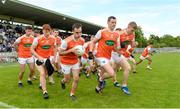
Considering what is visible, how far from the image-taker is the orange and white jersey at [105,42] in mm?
9117

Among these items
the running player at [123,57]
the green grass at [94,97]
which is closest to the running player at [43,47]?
the green grass at [94,97]

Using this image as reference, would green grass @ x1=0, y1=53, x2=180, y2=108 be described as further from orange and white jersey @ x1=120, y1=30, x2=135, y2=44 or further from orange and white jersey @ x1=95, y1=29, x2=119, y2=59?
orange and white jersey @ x1=120, y1=30, x2=135, y2=44

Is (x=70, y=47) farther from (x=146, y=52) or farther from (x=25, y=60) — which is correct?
(x=146, y=52)

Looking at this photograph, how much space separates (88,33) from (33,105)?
63681mm

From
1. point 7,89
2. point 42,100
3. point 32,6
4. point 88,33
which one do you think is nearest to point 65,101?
point 42,100

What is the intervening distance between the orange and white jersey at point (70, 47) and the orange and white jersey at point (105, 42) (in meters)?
0.62

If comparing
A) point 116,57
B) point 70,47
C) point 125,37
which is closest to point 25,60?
point 70,47

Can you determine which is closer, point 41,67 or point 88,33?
point 41,67

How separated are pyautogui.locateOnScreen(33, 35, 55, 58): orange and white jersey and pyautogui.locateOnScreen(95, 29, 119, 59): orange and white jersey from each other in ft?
5.01

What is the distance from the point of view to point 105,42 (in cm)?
919

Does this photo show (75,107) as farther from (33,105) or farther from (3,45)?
(3,45)

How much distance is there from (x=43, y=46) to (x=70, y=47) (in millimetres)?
1210

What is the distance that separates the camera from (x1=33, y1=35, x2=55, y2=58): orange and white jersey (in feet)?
31.0

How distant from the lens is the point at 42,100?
341 inches
